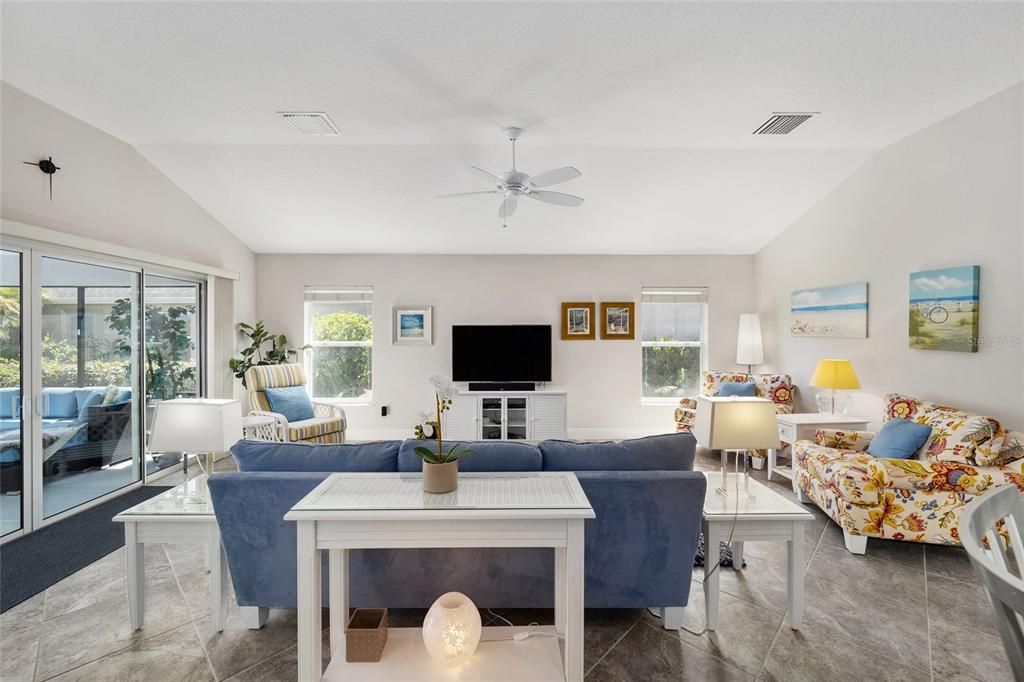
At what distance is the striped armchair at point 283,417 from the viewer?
14.3 ft

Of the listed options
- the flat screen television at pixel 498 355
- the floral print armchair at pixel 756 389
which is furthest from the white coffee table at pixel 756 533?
the flat screen television at pixel 498 355

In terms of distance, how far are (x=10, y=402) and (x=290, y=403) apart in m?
1.98

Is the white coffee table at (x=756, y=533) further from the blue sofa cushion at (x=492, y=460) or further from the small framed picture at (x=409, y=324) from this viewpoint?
the small framed picture at (x=409, y=324)

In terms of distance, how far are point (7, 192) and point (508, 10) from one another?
3149 millimetres

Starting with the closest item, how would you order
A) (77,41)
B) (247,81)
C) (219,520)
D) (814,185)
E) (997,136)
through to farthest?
(219,520), (77,41), (247,81), (997,136), (814,185)

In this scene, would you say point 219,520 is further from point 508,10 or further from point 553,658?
point 508,10

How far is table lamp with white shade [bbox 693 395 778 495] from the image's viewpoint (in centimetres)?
210

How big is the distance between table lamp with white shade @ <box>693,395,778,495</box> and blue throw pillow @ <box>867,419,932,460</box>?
1.69m

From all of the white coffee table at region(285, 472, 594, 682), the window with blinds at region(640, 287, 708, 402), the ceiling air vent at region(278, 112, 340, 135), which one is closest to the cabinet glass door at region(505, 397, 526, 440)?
the window with blinds at region(640, 287, 708, 402)

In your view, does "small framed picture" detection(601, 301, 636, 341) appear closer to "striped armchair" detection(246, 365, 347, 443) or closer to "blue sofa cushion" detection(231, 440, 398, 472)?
"striped armchair" detection(246, 365, 347, 443)

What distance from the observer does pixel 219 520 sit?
6.31ft

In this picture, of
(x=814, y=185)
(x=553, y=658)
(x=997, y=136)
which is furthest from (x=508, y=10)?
(x=814, y=185)

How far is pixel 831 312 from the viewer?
452 centimetres

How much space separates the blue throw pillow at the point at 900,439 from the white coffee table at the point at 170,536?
388 cm
